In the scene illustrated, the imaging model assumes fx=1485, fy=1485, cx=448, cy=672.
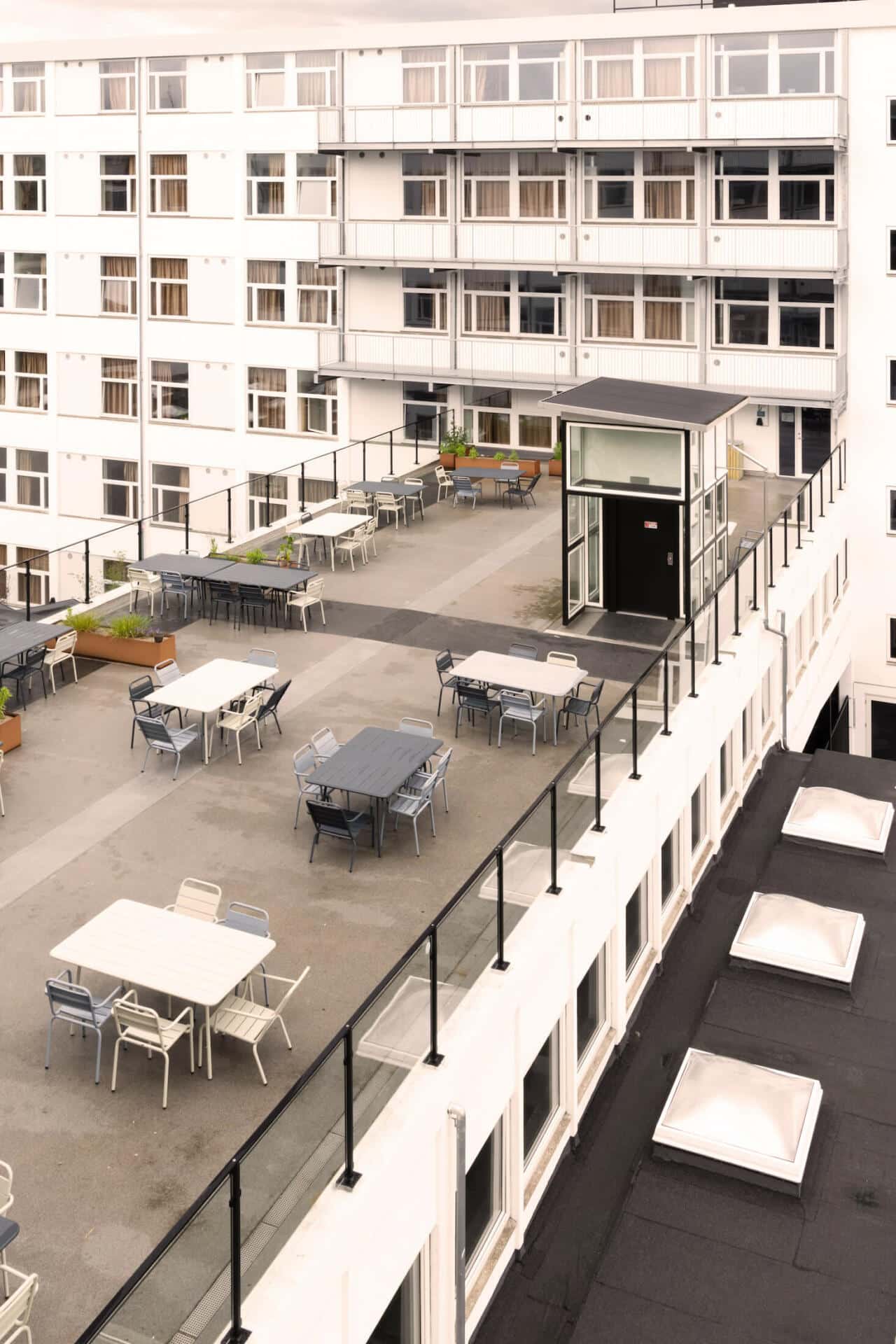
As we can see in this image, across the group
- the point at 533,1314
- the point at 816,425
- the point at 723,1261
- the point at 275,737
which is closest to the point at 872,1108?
the point at 723,1261

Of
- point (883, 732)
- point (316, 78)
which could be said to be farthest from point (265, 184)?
point (883, 732)

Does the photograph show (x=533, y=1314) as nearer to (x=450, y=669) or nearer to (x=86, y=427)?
(x=450, y=669)

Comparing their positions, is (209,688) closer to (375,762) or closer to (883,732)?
(375,762)

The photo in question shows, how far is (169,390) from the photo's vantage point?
1479 inches

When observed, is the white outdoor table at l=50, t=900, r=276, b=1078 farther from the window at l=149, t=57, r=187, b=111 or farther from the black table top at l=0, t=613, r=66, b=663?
the window at l=149, t=57, r=187, b=111

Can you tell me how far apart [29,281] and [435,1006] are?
110 feet

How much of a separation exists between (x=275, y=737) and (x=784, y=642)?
25.8 ft

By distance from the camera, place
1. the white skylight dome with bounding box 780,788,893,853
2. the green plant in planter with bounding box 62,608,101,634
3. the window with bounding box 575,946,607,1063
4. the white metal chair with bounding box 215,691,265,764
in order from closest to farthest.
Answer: the window with bounding box 575,946,607,1063
the white metal chair with bounding box 215,691,265,764
the white skylight dome with bounding box 780,788,893,853
the green plant in planter with bounding box 62,608,101,634

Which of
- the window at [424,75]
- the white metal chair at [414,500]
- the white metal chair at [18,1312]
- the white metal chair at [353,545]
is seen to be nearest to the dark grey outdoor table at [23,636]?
the white metal chair at [353,545]

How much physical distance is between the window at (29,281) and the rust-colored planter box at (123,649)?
73.6 feet

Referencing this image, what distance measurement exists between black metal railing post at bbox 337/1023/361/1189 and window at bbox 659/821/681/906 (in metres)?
7.98

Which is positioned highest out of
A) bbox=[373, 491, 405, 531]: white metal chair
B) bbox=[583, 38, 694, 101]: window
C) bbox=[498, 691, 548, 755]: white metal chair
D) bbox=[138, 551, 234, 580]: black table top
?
bbox=[583, 38, 694, 101]: window

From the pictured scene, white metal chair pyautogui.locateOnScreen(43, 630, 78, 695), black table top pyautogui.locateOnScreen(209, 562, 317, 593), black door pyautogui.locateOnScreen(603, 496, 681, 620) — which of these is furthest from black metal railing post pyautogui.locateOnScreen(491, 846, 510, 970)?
black door pyautogui.locateOnScreen(603, 496, 681, 620)

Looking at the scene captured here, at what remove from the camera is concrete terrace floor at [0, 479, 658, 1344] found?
30.1 feet
